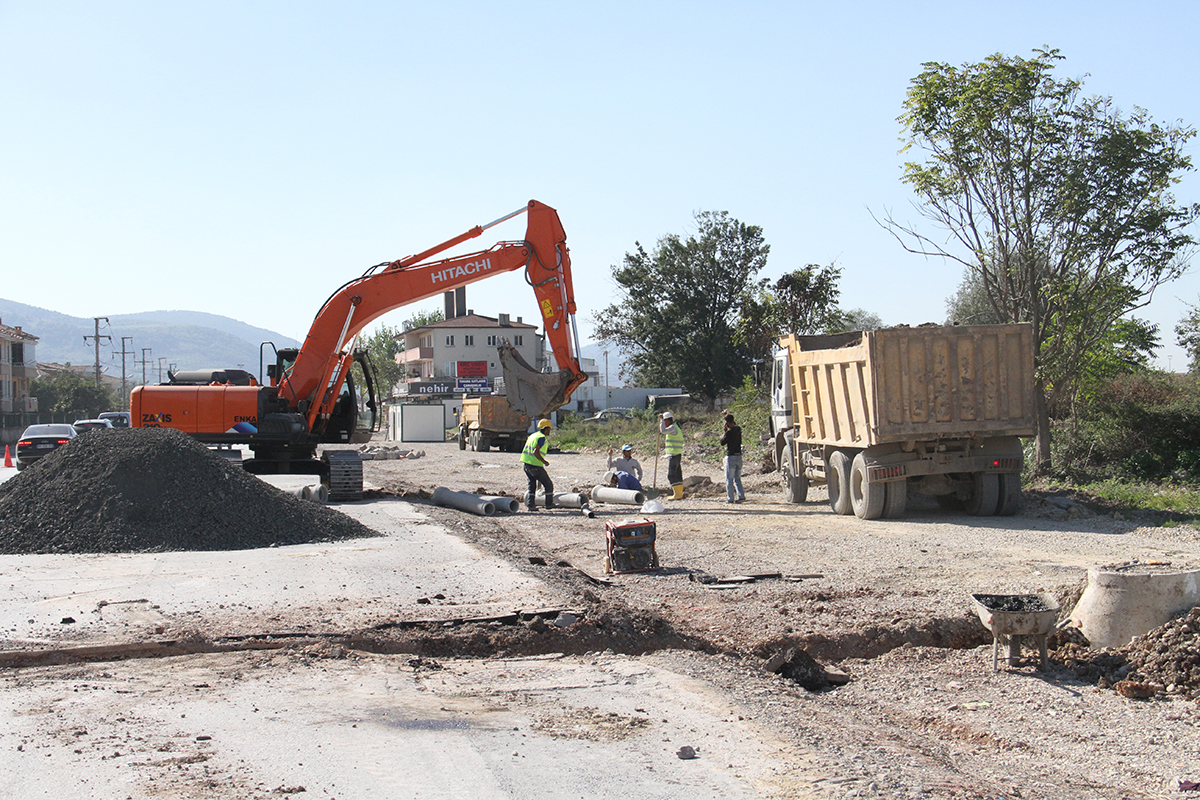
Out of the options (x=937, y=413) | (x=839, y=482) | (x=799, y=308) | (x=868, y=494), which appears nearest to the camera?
(x=937, y=413)

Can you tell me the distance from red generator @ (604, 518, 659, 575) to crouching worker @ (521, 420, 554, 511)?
5579 millimetres

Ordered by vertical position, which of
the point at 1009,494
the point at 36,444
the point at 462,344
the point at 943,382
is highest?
the point at 462,344

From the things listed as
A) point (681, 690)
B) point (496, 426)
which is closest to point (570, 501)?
point (681, 690)

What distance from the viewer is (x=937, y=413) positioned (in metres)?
13.5

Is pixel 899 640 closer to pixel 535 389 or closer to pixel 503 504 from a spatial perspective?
pixel 503 504

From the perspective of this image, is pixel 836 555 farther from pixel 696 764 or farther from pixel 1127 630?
pixel 696 764

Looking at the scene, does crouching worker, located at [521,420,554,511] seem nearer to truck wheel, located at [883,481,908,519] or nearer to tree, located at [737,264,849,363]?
truck wheel, located at [883,481,908,519]

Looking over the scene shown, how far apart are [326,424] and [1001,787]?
15.7 m

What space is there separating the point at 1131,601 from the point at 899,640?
1.55 metres

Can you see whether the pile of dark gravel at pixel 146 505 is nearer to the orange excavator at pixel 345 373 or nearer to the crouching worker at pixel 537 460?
the crouching worker at pixel 537 460

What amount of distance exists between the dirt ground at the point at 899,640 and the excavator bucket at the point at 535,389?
10.9 feet

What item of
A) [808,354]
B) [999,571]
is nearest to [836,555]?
[999,571]

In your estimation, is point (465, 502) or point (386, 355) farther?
point (386, 355)

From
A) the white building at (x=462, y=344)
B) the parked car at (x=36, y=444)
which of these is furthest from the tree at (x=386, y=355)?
the parked car at (x=36, y=444)
